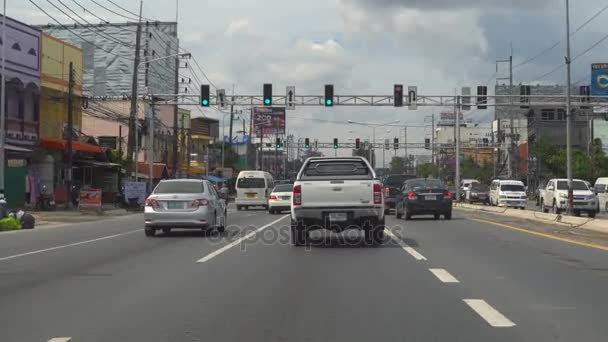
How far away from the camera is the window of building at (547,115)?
291ft

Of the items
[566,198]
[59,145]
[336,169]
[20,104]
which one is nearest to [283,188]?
[59,145]

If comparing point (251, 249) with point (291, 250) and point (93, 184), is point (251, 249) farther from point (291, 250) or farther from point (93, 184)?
point (93, 184)

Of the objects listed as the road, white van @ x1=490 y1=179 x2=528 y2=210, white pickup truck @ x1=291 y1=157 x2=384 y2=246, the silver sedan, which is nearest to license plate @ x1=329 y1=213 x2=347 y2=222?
white pickup truck @ x1=291 y1=157 x2=384 y2=246

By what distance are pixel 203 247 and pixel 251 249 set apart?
4.22ft

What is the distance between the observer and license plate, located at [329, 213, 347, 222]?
15.5 m

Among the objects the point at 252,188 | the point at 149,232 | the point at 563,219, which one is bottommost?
the point at 149,232

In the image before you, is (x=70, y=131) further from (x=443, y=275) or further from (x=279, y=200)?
(x=443, y=275)

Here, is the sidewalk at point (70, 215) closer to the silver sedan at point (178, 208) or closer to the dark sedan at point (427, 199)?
the silver sedan at point (178, 208)

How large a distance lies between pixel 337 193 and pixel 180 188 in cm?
569

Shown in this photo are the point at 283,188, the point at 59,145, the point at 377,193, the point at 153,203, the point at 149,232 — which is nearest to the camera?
the point at 377,193

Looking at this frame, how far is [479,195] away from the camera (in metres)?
56.6

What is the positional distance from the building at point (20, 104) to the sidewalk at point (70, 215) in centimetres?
223

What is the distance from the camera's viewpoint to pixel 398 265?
12820mm

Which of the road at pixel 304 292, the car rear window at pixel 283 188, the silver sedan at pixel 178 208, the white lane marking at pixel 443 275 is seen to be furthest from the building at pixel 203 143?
the white lane marking at pixel 443 275
